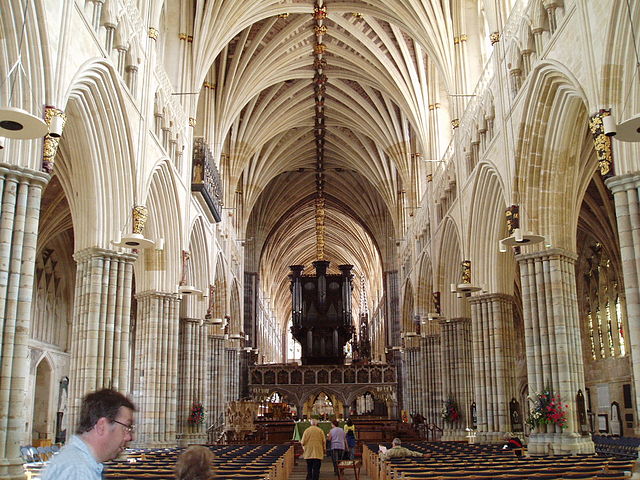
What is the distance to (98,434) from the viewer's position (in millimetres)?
2994

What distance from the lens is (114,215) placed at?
16297 mm

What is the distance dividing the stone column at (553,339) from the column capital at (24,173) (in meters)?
11.6

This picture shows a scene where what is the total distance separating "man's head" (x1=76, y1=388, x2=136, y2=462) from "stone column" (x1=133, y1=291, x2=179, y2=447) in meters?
17.9

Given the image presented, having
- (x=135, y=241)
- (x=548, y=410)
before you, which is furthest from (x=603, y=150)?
(x=135, y=241)

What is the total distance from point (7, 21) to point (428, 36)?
18.1 metres

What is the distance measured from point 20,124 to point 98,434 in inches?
269

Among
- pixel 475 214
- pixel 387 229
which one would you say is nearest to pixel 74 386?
pixel 475 214

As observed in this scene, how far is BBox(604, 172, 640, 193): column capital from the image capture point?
11.6 meters

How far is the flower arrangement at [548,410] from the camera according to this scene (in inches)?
615

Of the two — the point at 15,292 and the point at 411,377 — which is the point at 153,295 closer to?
the point at 15,292

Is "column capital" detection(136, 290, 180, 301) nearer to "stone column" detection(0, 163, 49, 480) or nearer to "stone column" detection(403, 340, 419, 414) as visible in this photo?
"stone column" detection(0, 163, 49, 480)

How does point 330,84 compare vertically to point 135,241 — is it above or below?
above

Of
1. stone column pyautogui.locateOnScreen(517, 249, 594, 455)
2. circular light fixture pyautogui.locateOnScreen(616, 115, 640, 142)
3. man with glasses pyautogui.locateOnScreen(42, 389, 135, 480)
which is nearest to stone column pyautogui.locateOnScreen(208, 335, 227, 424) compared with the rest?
stone column pyautogui.locateOnScreen(517, 249, 594, 455)

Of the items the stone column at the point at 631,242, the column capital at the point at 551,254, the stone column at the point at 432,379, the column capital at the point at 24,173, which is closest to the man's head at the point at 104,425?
the column capital at the point at 24,173
